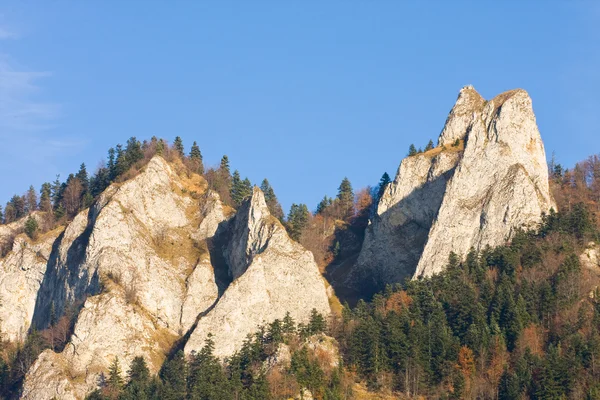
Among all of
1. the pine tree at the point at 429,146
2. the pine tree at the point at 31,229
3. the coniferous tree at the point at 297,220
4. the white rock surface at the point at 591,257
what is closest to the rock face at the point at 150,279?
the pine tree at the point at 31,229

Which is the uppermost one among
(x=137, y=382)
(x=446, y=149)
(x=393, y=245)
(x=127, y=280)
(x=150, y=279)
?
(x=446, y=149)

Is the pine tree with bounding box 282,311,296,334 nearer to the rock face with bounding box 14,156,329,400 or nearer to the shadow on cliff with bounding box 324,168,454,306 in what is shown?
the rock face with bounding box 14,156,329,400

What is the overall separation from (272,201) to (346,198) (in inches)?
462

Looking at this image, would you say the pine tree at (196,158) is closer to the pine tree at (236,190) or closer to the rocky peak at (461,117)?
the pine tree at (236,190)

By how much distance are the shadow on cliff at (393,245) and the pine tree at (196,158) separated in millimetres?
21605

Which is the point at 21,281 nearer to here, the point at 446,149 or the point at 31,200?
the point at 31,200

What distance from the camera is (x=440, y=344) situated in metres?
126

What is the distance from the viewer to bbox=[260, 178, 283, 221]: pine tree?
16612 centimetres

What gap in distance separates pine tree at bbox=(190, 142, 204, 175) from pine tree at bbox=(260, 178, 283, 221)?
34.1 feet

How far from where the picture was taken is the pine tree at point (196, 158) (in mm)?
161250

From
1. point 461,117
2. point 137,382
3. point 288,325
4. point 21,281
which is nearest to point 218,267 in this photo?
point 288,325

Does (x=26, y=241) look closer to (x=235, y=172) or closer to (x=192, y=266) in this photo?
(x=192, y=266)

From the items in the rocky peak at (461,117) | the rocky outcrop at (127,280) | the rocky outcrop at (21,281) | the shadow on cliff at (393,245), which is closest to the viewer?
the rocky outcrop at (127,280)

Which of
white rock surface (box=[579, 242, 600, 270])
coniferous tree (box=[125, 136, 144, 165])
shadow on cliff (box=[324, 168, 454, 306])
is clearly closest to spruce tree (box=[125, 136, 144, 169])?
coniferous tree (box=[125, 136, 144, 165])
